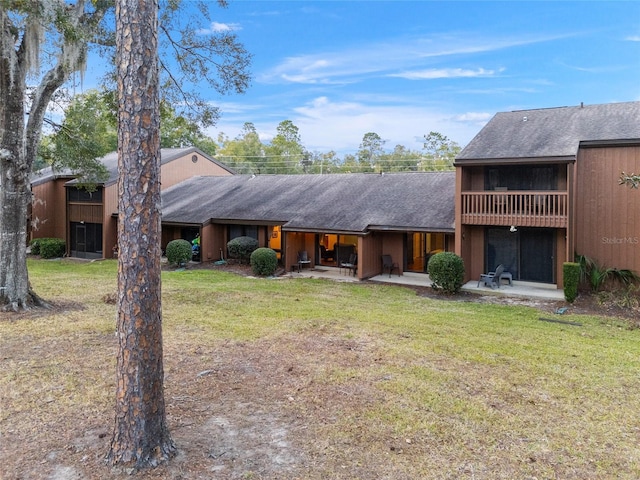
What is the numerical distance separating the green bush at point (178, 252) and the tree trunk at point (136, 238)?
574 inches

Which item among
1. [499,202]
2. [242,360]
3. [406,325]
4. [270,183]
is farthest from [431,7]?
[242,360]

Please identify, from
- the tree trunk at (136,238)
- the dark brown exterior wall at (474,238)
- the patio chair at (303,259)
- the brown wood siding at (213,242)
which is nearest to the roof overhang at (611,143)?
the dark brown exterior wall at (474,238)

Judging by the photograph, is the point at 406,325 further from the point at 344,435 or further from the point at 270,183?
the point at 270,183

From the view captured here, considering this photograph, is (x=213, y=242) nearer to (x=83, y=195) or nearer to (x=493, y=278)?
(x=83, y=195)

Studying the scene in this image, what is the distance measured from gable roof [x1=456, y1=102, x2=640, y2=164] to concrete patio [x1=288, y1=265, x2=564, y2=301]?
4.05m

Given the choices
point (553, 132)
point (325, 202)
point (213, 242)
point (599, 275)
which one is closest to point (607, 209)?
point (599, 275)

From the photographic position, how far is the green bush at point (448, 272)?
12805 mm

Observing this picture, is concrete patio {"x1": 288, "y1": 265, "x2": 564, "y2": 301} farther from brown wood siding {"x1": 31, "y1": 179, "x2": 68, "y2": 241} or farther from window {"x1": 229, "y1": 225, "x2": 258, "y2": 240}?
brown wood siding {"x1": 31, "y1": 179, "x2": 68, "y2": 241}

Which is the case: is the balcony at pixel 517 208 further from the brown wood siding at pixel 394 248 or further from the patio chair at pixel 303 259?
the patio chair at pixel 303 259

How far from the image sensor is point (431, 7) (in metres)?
24.1

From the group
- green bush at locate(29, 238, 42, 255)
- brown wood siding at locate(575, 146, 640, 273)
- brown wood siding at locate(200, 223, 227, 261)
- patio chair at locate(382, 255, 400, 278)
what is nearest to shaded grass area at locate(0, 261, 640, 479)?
brown wood siding at locate(575, 146, 640, 273)

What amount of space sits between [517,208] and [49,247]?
71.5ft

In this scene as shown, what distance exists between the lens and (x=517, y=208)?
1352 centimetres

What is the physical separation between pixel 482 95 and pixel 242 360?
38.5 meters
